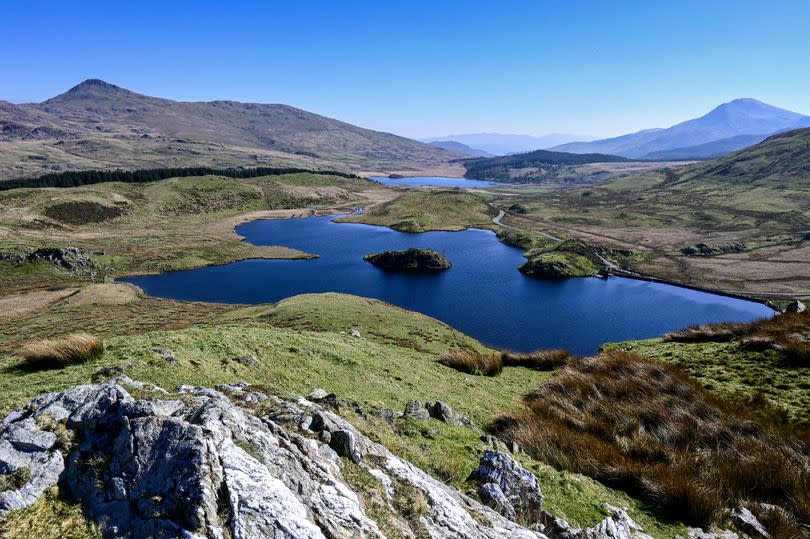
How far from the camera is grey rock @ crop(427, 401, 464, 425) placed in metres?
15.5

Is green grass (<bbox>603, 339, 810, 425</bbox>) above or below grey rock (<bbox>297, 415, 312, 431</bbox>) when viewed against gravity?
below

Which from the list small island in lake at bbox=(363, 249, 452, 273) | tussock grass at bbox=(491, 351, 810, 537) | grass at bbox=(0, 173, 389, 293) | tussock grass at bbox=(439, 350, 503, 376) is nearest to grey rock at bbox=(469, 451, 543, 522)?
tussock grass at bbox=(491, 351, 810, 537)

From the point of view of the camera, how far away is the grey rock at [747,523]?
1046 centimetres

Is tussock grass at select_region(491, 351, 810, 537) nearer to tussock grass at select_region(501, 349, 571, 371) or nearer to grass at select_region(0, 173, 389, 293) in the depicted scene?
tussock grass at select_region(501, 349, 571, 371)

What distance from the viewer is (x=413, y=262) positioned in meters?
114

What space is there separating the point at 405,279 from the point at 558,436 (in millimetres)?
90215

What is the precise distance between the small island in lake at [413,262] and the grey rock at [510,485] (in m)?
101

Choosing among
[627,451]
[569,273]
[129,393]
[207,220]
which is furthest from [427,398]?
[207,220]

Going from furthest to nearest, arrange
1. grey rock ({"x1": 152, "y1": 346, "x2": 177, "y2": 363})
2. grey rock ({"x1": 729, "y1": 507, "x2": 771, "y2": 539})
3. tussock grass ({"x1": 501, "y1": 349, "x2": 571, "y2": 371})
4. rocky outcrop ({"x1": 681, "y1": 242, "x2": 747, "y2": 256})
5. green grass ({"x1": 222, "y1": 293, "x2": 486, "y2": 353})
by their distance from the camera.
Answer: rocky outcrop ({"x1": 681, "y1": 242, "x2": 747, "y2": 256}) < green grass ({"x1": 222, "y1": 293, "x2": 486, "y2": 353}) < tussock grass ({"x1": 501, "y1": 349, "x2": 571, "y2": 371}) < grey rock ({"x1": 152, "y1": 346, "x2": 177, "y2": 363}) < grey rock ({"x1": 729, "y1": 507, "x2": 771, "y2": 539})

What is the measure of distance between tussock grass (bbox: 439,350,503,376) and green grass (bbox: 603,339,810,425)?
9826 mm

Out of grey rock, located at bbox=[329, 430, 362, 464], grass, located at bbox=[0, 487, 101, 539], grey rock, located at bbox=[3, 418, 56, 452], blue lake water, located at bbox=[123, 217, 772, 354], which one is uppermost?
grey rock, located at bbox=[3, 418, 56, 452]

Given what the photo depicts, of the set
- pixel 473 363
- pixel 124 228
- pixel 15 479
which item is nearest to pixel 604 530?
pixel 15 479

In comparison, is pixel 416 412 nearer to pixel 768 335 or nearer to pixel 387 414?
pixel 387 414

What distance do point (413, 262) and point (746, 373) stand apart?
94.5 meters
